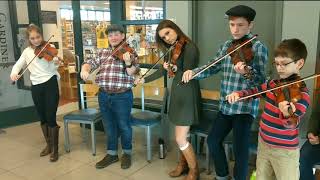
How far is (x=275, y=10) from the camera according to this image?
2730 millimetres

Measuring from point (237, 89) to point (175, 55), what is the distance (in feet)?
1.62

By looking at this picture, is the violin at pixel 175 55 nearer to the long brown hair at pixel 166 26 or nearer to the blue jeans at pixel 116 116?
the long brown hair at pixel 166 26

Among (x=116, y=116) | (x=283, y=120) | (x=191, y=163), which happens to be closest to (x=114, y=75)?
(x=116, y=116)

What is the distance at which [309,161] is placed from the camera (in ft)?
6.32

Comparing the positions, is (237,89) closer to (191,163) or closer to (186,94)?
(186,94)

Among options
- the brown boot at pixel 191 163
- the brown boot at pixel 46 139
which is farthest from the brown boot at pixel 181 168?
the brown boot at pixel 46 139

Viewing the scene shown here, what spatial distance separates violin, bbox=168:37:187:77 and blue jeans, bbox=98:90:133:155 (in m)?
0.57

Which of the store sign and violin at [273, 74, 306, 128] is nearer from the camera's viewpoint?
violin at [273, 74, 306, 128]

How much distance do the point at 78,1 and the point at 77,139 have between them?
1565mm

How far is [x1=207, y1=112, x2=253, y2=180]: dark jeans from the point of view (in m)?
1.94

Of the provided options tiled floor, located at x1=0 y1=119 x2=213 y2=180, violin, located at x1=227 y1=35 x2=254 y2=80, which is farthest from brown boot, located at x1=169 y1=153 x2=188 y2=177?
violin, located at x1=227 y1=35 x2=254 y2=80

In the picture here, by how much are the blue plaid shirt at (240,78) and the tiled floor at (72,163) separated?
2.65ft

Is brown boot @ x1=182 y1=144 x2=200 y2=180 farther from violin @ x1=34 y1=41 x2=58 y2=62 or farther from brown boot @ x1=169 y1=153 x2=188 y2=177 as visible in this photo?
violin @ x1=34 y1=41 x2=58 y2=62

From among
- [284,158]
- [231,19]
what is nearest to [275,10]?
[231,19]
